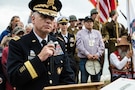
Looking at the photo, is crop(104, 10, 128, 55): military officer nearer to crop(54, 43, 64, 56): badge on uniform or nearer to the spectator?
the spectator

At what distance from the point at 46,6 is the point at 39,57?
0.55 metres

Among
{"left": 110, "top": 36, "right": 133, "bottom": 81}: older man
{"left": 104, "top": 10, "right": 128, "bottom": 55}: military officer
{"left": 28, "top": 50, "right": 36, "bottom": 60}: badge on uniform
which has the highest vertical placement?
{"left": 28, "top": 50, "right": 36, "bottom": 60}: badge on uniform

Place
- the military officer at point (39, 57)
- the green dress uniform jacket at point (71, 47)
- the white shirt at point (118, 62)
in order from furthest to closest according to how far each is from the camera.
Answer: the green dress uniform jacket at point (71, 47) < the white shirt at point (118, 62) < the military officer at point (39, 57)

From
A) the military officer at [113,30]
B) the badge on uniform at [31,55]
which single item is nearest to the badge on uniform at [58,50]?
the badge on uniform at [31,55]

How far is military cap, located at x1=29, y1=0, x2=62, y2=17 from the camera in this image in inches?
137

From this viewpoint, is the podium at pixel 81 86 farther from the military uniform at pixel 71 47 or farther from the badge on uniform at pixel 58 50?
the military uniform at pixel 71 47

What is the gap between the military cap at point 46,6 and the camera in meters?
3.47

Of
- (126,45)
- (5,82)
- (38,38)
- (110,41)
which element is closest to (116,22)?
(110,41)

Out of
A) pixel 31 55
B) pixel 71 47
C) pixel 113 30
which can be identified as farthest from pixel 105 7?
pixel 31 55

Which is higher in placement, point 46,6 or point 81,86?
point 46,6

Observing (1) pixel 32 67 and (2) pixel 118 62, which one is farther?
(2) pixel 118 62

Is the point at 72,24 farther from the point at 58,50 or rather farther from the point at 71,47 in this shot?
the point at 58,50

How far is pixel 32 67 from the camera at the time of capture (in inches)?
127

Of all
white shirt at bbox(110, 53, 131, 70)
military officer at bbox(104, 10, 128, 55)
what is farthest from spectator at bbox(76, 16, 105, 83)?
military officer at bbox(104, 10, 128, 55)
